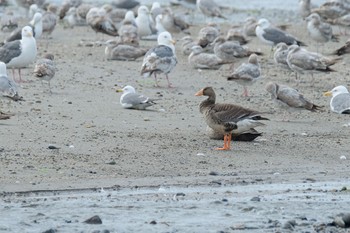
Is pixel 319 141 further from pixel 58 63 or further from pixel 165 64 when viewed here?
pixel 58 63

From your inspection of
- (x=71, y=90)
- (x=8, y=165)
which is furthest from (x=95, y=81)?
(x=8, y=165)

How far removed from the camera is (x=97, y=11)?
24.2 m

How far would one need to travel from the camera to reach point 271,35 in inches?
851

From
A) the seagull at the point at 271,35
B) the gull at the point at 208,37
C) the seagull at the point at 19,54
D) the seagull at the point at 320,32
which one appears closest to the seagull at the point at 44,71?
the seagull at the point at 19,54

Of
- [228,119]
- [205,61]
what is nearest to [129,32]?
[205,61]

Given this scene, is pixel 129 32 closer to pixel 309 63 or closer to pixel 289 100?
pixel 309 63

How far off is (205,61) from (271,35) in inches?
126

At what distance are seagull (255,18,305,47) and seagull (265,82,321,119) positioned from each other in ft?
22.1

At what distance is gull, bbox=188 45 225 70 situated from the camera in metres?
18.8

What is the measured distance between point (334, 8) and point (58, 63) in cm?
977

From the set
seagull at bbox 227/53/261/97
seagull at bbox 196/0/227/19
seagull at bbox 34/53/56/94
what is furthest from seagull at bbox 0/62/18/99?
seagull at bbox 196/0/227/19

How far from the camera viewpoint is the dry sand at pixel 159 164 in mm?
8797

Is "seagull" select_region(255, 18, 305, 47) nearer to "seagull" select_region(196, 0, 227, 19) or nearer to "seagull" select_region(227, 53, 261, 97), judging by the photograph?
"seagull" select_region(227, 53, 261, 97)

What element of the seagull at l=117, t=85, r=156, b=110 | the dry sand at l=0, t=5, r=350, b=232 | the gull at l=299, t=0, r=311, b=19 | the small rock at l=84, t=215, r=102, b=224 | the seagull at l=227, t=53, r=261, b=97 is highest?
the gull at l=299, t=0, r=311, b=19
